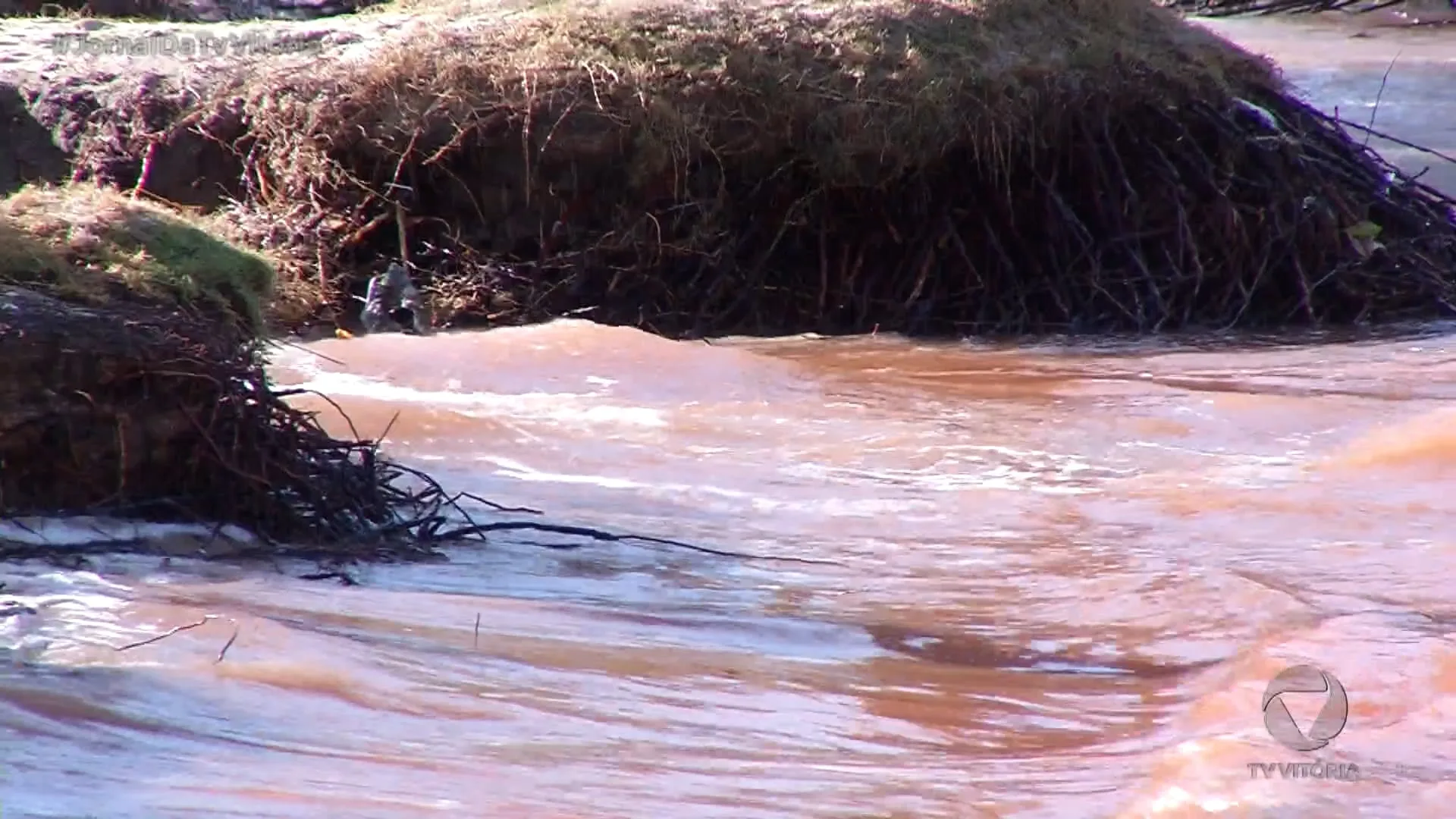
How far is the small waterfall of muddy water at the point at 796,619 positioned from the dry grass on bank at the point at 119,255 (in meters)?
0.80

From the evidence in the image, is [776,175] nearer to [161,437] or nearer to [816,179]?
[816,179]

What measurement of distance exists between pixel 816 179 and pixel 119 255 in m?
4.17

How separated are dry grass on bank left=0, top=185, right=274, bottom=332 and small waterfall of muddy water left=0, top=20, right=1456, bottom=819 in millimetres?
796

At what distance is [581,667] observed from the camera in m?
3.85

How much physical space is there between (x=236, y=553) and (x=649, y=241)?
419 centimetres

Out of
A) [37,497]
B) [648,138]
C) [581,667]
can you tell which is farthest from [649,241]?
[581,667]

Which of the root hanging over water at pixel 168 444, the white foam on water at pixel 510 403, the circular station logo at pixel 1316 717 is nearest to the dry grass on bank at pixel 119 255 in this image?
the root hanging over water at pixel 168 444

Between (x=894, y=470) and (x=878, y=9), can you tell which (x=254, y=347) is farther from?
(x=878, y=9)

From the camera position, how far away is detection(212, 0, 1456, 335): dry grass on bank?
8.43 metres

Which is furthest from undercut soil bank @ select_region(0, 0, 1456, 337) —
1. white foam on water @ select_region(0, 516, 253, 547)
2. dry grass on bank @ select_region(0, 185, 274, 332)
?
white foam on water @ select_region(0, 516, 253, 547)

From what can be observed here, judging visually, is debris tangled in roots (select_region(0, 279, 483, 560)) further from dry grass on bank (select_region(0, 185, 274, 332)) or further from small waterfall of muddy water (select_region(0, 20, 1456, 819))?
small waterfall of muddy water (select_region(0, 20, 1456, 819))

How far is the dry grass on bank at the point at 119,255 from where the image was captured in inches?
184

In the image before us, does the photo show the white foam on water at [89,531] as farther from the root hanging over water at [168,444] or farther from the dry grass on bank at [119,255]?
the dry grass on bank at [119,255]

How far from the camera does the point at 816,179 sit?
8.56 m
